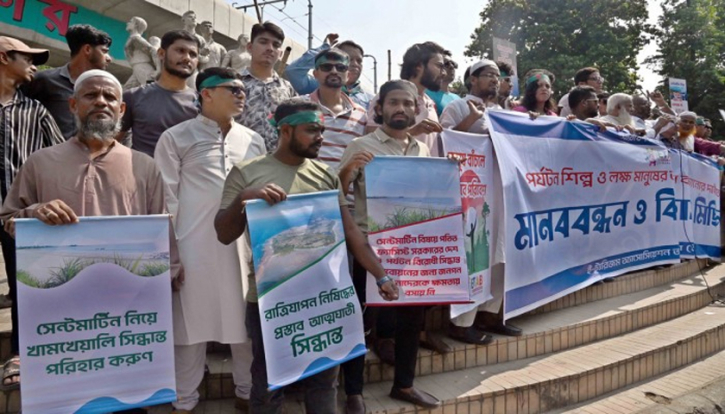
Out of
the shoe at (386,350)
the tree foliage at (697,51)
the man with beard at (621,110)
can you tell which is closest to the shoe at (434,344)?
the shoe at (386,350)

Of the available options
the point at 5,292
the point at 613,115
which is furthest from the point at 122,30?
the point at 613,115

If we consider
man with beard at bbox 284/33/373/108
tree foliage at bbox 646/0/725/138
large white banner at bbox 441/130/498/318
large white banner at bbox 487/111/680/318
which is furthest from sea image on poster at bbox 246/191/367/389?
tree foliage at bbox 646/0/725/138

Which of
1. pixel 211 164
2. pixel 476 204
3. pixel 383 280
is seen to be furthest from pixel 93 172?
pixel 476 204

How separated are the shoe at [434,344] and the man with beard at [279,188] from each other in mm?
1143

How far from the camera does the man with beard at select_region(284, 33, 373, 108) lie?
165 inches

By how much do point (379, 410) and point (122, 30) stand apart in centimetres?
1232

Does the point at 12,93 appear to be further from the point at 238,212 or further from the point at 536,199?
the point at 536,199

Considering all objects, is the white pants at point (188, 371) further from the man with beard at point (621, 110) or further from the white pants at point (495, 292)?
the man with beard at point (621, 110)

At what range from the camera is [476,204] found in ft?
11.7

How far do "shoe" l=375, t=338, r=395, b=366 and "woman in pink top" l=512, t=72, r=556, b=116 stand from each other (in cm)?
275

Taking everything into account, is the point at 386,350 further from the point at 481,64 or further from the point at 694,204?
the point at 694,204

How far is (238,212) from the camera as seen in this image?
2.22 m

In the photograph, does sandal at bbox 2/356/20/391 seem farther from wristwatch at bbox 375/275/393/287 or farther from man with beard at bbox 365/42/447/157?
man with beard at bbox 365/42/447/157

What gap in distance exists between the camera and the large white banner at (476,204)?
3.44 metres
